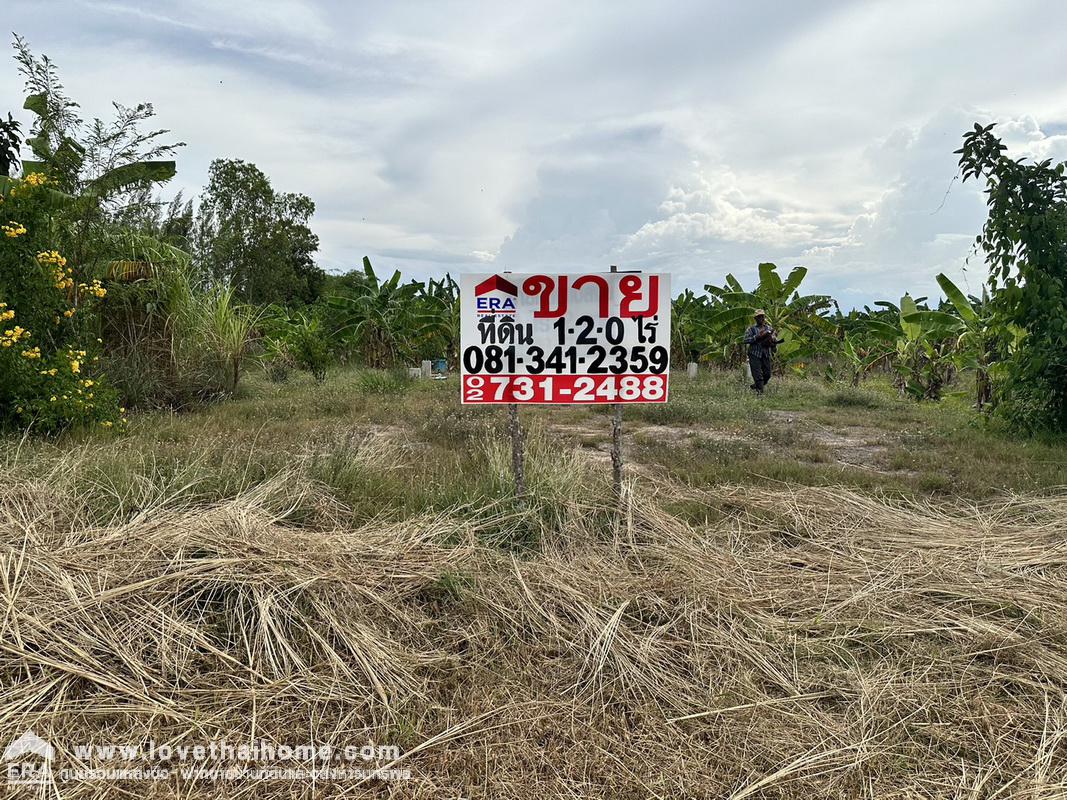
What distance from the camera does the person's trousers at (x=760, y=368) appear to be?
12.3m

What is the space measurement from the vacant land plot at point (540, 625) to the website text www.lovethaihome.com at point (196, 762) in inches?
1.6

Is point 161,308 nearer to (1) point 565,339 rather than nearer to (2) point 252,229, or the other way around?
(1) point 565,339

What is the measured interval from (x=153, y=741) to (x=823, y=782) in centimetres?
225

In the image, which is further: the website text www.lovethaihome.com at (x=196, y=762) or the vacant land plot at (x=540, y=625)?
the vacant land plot at (x=540, y=625)

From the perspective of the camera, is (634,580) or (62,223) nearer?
(634,580)

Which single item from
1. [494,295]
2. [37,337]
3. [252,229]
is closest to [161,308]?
[37,337]

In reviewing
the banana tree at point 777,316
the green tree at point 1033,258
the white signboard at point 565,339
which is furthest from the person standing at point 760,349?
the white signboard at point 565,339

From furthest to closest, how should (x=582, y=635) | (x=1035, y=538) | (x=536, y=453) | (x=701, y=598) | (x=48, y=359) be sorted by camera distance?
(x=48, y=359), (x=536, y=453), (x=1035, y=538), (x=701, y=598), (x=582, y=635)

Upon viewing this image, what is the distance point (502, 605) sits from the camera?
3127mm

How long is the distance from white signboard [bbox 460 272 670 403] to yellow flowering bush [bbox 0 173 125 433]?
473 centimetres

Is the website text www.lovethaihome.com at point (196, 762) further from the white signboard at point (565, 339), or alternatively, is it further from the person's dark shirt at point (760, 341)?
the person's dark shirt at point (760, 341)

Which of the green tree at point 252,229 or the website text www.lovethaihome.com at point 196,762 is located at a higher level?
the green tree at point 252,229

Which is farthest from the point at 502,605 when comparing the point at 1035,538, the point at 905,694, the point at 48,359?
the point at 48,359

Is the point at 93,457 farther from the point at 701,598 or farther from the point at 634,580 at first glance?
the point at 701,598
